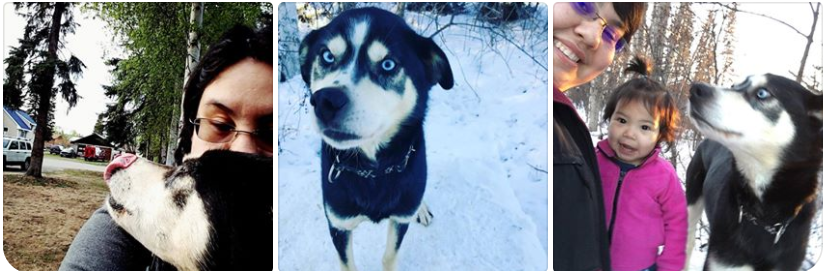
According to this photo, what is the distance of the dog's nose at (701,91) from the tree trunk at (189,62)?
2.28 m

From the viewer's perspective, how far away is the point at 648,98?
275cm

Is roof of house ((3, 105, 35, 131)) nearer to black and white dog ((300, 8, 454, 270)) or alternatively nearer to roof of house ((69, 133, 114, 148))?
→ roof of house ((69, 133, 114, 148))

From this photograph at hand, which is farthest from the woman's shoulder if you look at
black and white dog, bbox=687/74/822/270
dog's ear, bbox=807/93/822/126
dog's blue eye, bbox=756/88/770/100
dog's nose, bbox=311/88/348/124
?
dog's ear, bbox=807/93/822/126

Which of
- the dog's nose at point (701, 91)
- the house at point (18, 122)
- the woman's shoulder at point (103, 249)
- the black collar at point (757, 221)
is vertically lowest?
the woman's shoulder at point (103, 249)

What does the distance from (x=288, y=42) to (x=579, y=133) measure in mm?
1390

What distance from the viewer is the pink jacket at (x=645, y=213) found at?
9.00 feet

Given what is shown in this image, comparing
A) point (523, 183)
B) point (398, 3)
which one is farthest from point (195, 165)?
point (523, 183)

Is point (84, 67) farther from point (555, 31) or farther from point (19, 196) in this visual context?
point (555, 31)

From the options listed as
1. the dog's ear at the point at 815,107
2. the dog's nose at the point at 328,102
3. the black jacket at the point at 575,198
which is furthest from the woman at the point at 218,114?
the dog's ear at the point at 815,107

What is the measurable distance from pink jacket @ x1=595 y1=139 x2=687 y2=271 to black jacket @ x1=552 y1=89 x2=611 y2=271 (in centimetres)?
5

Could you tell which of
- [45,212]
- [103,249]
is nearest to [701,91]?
[103,249]

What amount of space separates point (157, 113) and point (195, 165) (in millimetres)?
326

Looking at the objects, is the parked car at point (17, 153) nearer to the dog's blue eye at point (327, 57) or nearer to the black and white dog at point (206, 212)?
the black and white dog at point (206, 212)

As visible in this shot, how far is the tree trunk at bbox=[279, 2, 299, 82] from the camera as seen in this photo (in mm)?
2797
